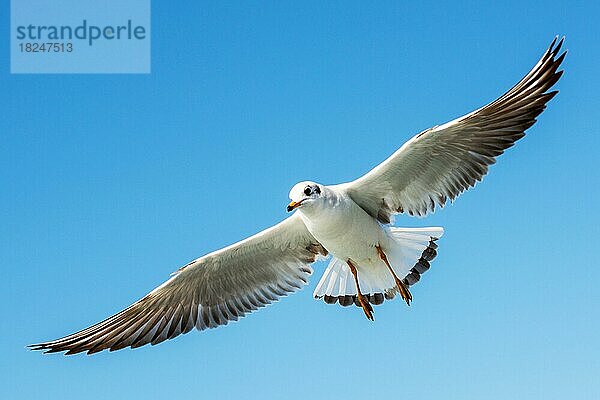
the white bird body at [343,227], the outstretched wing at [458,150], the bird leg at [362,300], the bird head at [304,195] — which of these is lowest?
the bird leg at [362,300]

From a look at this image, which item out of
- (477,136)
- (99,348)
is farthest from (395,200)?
(99,348)

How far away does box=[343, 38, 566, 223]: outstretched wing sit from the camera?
8.83m

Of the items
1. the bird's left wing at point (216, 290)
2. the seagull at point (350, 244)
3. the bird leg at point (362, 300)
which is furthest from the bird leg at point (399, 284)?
the bird's left wing at point (216, 290)

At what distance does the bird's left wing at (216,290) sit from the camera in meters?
9.42

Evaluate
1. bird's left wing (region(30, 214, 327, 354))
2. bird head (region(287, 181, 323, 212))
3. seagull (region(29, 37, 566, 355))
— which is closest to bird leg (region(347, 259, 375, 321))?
seagull (region(29, 37, 566, 355))

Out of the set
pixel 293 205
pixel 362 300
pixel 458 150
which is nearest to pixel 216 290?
pixel 362 300

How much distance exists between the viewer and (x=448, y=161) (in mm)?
9039

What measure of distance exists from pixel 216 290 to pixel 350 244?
1.63 m

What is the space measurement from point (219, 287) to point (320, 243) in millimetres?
1230

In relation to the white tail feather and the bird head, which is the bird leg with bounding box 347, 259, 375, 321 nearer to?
the white tail feather

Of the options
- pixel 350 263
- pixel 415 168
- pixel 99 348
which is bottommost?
pixel 99 348

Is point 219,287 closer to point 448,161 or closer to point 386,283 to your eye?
point 386,283

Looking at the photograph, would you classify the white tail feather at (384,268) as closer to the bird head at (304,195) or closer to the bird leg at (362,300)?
the bird leg at (362,300)

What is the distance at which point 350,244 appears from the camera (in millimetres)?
9039
